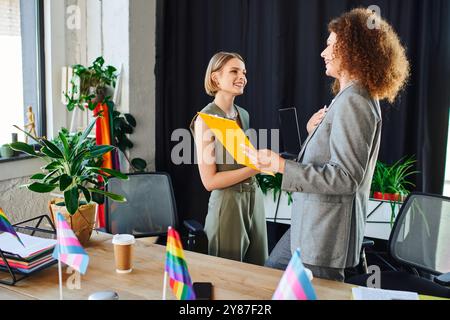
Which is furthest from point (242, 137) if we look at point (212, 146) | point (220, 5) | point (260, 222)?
point (220, 5)

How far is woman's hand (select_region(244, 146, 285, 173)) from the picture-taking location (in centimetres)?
170

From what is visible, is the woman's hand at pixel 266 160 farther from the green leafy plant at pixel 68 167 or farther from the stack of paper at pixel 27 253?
the stack of paper at pixel 27 253

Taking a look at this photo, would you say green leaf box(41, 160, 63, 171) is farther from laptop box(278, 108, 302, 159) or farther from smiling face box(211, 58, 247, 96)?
laptop box(278, 108, 302, 159)

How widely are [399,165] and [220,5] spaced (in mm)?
1852

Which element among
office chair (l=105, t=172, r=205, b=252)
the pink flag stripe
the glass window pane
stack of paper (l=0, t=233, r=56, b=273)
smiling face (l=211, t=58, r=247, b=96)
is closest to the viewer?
the pink flag stripe

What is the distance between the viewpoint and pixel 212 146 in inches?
82.4

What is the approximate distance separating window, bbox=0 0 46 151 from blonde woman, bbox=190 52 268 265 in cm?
153

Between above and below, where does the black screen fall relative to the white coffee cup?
Answer: above

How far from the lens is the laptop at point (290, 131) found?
134 inches

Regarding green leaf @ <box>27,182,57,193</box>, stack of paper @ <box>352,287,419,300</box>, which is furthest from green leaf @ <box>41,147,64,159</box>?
stack of paper @ <box>352,287,419,300</box>

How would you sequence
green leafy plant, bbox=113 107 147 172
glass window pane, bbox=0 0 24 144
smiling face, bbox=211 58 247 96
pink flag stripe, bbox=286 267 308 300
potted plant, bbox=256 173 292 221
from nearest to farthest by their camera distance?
pink flag stripe, bbox=286 267 308 300 < smiling face, bbox=211 58 247 96 < glass window pane, bbox=0 0 24 144 < green leafy plant, bbox=113 107 147 172 < potted plant, bbox=256 173 292 221

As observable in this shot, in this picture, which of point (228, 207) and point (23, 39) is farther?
point (23, 39)

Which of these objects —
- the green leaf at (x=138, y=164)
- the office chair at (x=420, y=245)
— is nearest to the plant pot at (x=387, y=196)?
the office chair at (x=420, y=245)
